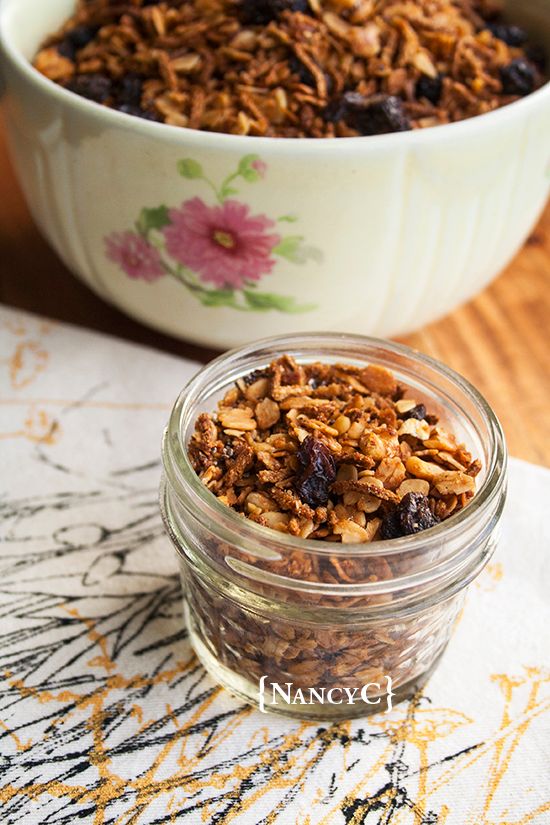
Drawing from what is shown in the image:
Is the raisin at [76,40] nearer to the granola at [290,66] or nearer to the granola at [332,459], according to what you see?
the granola at [290,66]

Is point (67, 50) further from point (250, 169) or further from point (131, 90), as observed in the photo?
point (250, 169)

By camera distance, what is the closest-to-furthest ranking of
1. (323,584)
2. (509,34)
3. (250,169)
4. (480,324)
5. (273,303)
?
(323,584) → (250,169) → (273,303) → (509,34) → (480,324)

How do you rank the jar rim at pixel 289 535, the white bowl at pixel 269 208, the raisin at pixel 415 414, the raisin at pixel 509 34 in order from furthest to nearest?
the raisin at pixel 509 34 < the white bowl at pixel 269 208 < the raisin at pixel 415 414 < the jar rim at pixel 289 535

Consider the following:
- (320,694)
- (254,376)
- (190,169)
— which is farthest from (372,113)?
(320,694)

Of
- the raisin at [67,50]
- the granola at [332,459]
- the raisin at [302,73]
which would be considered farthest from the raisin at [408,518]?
the raisin at [67,50]

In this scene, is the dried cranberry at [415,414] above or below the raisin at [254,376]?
above

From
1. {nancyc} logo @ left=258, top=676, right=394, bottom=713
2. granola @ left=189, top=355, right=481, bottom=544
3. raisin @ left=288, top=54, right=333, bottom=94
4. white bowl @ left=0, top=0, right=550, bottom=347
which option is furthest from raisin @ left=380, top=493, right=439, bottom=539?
raisin @ left=288, top=54, right=333, bottom=94
